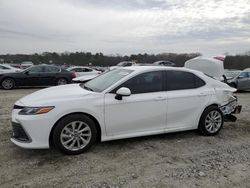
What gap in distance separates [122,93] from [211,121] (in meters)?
2.27

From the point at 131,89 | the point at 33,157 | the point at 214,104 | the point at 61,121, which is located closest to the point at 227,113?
the point at 214,104

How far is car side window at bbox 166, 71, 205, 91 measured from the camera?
214 inches

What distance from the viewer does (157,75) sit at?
5.34 metres

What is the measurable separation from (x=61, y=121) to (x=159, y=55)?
5070cm

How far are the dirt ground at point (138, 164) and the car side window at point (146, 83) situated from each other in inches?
40.0

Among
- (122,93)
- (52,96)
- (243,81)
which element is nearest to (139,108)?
(122,93)

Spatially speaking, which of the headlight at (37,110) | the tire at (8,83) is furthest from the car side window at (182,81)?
the tire at (8,83)

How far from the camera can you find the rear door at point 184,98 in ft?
17.5

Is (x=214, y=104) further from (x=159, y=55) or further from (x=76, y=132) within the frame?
(x=159, y=55)

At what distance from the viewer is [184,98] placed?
544cm

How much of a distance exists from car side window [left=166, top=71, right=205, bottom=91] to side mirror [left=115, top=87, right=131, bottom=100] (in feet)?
3.40

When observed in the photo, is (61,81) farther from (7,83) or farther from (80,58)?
(80,58)

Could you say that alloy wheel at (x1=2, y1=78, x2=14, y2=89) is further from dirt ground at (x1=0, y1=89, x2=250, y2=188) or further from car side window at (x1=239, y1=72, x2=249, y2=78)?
car side window at (x1=239, y1=72, x2=249, y2=78)

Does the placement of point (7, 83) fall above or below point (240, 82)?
below
